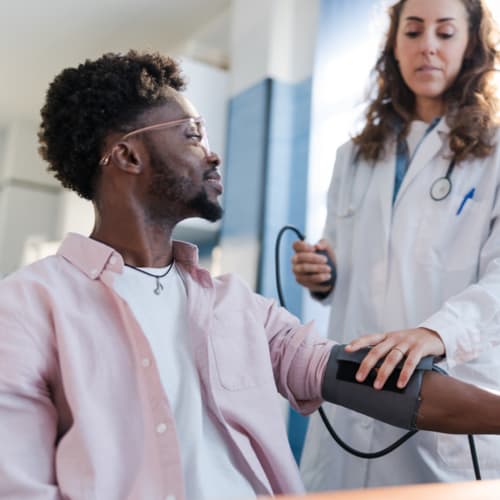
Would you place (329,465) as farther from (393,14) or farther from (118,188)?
(393,14)

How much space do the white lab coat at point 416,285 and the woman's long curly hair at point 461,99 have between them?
0.04 metres

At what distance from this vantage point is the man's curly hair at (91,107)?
1.18 metres

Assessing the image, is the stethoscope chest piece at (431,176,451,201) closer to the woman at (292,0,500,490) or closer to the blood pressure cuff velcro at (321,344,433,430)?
the woman at (292,0,500,490)

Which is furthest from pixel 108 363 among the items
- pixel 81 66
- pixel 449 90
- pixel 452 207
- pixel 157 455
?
pixel 449 90

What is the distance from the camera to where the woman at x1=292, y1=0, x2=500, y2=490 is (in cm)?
119

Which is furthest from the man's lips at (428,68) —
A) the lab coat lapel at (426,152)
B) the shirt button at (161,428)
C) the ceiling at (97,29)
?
the ceiling at (97,29)

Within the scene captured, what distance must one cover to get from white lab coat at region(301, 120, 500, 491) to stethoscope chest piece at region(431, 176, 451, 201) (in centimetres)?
1

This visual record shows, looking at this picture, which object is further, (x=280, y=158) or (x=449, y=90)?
(x=280, y=158)

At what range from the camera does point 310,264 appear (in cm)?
134

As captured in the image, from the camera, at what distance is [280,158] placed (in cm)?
255

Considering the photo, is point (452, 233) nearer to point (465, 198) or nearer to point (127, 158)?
point (465, 198)

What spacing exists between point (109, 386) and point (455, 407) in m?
0.52

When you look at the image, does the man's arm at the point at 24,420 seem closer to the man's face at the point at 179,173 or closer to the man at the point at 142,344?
the man at the point at 142,344

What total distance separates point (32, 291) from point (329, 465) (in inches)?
30.0
